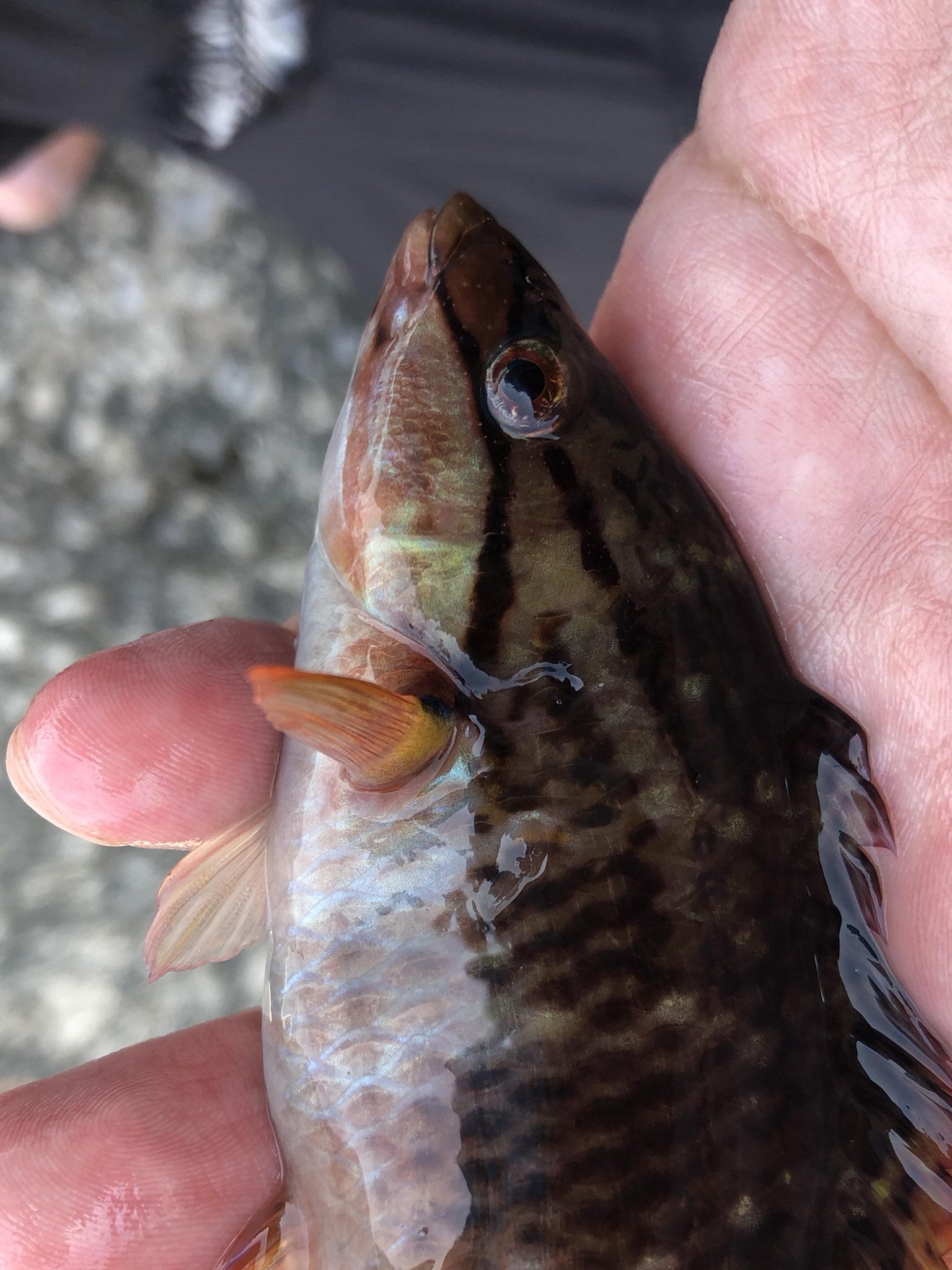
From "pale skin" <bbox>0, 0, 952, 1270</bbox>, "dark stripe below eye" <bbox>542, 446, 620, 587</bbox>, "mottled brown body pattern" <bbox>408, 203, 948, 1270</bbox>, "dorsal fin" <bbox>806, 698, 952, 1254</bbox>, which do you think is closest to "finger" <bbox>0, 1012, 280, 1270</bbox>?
"pale skin" <bbox>0, 0, 952, 1270</bbox>

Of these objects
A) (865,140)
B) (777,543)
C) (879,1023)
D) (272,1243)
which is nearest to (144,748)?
(272,1243)

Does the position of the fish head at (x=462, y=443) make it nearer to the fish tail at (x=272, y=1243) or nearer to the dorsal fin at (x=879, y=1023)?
the dorsal fin at (x=879, y=1023)

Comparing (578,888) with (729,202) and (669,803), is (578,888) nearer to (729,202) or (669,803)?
(669,803)

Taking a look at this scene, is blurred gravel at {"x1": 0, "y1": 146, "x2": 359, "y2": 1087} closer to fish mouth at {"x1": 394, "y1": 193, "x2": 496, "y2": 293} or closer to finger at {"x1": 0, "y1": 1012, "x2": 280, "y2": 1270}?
finger at {"x1": 0, "y1": 1012, "x2": 280, "y2": 1270}

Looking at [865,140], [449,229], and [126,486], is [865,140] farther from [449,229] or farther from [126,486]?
[126,486]

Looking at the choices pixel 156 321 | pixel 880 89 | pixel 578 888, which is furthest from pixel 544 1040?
pixel 156 321
